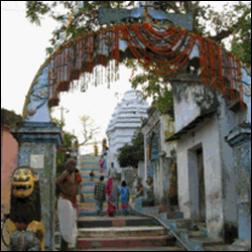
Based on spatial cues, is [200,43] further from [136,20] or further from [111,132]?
[111,132]

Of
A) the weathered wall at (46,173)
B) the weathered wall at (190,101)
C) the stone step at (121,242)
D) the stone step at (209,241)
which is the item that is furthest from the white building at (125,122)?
the weathered wall at (46,173)

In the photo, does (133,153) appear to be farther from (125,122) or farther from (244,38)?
(244,38)

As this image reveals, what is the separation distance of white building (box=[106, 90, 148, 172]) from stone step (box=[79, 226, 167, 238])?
18473 mm

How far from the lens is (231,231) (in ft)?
36.1

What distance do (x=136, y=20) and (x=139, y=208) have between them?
8969mm

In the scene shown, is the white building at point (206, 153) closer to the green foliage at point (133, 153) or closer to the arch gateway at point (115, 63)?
the arch gateway at point (115, 63)

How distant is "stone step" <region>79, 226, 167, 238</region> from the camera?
11.6 metres

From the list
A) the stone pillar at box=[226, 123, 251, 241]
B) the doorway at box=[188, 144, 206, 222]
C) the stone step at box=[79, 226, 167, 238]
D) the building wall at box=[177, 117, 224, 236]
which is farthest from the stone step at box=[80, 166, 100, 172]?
the stone pillar at box=[226, 123, 251, 241]

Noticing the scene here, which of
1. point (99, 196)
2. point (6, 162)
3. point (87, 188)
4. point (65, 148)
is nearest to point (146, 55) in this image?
point (99, 196)

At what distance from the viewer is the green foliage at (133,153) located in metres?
25.0

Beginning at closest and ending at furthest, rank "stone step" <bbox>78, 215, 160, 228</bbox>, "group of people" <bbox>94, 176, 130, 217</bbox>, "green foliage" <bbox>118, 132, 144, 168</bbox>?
"stone step" <bbox>78, 215, 160, 228</bbox> < "group of people" <bbox>94, 176, 130, 217</bbox> < "green foliage" <bbox>118, 132, 144, 168</bbox>

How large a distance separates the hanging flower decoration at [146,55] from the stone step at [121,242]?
11.8 feet

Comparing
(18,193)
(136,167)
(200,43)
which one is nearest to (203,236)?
(200,43)

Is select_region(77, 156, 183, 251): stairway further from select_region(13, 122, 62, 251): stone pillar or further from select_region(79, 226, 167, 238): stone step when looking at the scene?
select_region(13, 122, 62, 251): stone pillar
